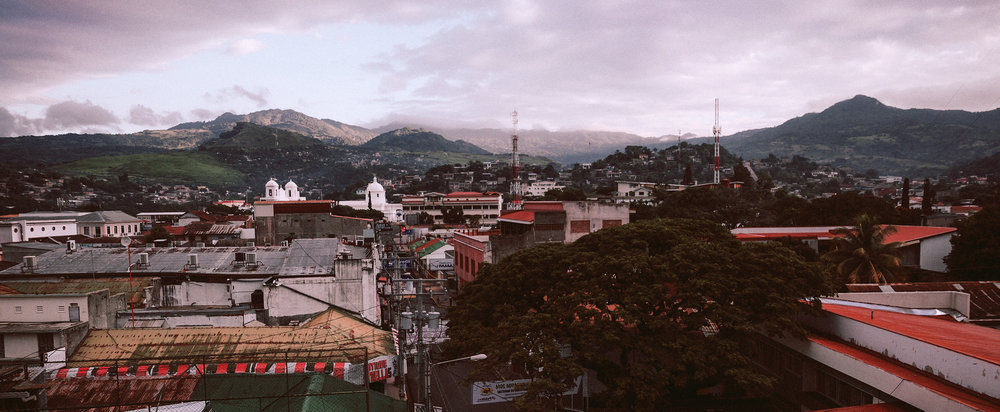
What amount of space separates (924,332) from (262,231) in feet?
158

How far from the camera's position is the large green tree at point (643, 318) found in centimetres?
1248

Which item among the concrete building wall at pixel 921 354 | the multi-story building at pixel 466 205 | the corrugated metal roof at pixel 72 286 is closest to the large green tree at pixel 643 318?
the concrete building wall at pixel 921 354

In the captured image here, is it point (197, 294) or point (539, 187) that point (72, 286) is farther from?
point (539, 187)

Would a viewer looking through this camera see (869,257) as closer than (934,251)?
Yes

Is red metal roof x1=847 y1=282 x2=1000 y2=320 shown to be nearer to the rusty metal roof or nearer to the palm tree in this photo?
the palm tree

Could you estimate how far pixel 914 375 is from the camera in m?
10.8

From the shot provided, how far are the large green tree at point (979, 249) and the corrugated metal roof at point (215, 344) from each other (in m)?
30.7

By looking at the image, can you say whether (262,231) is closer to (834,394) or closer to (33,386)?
(33,386)

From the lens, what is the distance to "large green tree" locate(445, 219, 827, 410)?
12.5m

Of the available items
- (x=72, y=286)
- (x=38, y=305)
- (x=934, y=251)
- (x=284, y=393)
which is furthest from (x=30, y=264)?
(x=934, y=251)

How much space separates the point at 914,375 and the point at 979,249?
2431 cm

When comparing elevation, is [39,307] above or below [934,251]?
above

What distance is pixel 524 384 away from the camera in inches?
488

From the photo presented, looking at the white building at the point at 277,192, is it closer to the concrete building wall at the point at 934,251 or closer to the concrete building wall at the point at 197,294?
the concrete building wall at the point at 197,294
